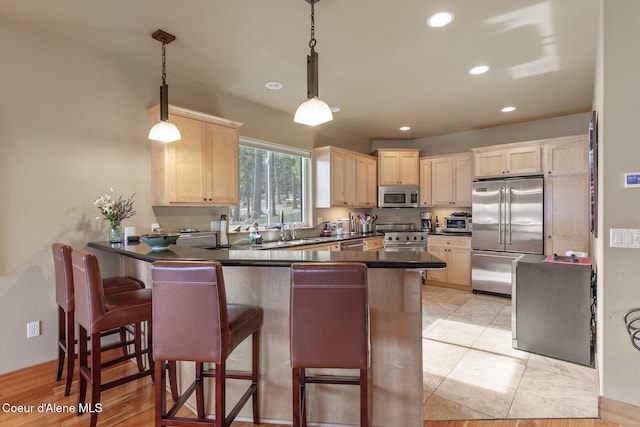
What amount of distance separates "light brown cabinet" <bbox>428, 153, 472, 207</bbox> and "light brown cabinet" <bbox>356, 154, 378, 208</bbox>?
108 centimetres

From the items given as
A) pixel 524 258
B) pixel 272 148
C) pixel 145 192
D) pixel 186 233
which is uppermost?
pixel 272 148

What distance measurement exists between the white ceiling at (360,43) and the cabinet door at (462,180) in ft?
4.59

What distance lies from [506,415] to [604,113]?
82.2 inches

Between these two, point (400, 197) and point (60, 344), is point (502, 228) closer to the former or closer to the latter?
point (400, 197)

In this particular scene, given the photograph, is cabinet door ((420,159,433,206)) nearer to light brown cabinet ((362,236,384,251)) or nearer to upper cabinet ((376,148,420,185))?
upper cabinet ((376,148,420,185))

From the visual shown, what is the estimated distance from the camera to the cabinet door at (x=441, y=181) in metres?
5.83

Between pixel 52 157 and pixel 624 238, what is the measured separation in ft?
14.2

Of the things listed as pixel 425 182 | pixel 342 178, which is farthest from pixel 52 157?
pixel 425 182

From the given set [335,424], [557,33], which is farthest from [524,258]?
[335,424]

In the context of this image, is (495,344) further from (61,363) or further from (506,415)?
(61,363)

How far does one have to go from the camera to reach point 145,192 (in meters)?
3.30

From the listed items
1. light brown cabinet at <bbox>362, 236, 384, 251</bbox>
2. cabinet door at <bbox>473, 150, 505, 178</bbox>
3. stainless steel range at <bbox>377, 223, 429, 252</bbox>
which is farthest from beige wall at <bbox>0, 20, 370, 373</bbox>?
cabinet door at <bbox>473, 150, 505, 178</bbox>

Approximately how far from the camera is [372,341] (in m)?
1.88

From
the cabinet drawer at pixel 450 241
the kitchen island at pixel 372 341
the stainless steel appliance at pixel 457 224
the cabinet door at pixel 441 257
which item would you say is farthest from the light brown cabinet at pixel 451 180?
the kitchen island at pixel 372 341
